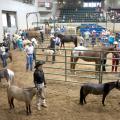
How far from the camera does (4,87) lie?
924 centimetres

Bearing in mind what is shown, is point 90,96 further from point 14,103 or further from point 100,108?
point 14,103

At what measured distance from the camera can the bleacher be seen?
35.8m

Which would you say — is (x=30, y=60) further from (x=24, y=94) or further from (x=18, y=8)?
(x=18, y=8)

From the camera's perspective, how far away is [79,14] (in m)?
38.0

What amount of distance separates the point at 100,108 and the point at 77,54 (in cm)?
346

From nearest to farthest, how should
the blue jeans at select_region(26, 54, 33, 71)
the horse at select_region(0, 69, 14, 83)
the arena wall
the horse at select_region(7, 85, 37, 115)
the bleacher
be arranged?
the horse at select_region(7, 85, 37, 115), the horse at select_region(0, 69, 14, 83), the blue jeans at select_region(26, 54, 33, 71), the arena wall, the bleacher

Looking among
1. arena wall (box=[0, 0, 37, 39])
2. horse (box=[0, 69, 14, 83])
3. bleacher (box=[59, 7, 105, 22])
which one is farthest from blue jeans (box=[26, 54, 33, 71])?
bleacher (box=[59, 7, 105, 22])

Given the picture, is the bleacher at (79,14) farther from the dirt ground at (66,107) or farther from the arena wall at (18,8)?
the dirt ground at (66,107)

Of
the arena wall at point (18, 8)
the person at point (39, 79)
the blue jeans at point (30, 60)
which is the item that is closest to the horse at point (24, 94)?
the person at point (39, 79)

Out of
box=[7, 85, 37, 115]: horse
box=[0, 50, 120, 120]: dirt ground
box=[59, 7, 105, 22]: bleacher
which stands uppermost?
box=[59, 7, 105, 22]: bleacher

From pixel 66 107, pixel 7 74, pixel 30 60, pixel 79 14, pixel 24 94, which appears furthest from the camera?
pixel 79 14

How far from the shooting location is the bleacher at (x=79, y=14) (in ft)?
117

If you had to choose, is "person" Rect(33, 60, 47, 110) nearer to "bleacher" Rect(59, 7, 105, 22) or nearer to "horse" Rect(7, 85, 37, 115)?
"horse" Rect(7, 85, 37, 115)

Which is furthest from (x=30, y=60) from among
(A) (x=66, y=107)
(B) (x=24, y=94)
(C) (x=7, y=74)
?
(B) (x=24, y=94)
